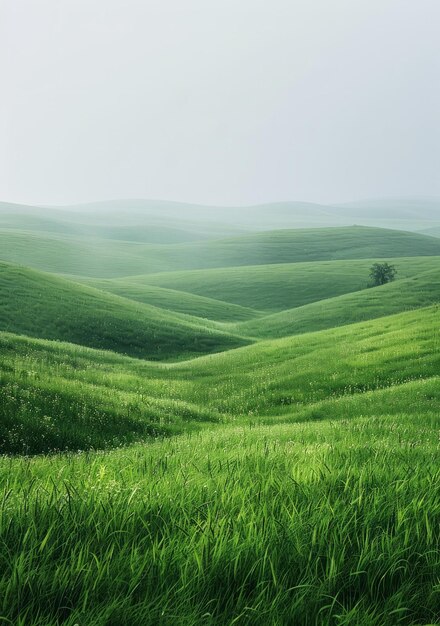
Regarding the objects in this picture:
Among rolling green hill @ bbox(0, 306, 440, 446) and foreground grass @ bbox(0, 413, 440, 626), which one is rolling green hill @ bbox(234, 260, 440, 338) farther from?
foreground grass @ bbox(0, 413, 440, 626)

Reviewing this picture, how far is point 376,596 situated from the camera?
110 inches

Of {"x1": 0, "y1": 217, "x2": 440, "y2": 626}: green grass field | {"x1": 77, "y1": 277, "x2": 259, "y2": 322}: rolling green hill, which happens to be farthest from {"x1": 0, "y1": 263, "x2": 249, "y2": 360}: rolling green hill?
{"x1": 77, "y1": 277, "x2": 259, "y2": 322}: rolling green hill

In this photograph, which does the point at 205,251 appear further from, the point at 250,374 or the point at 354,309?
the point at 250,374

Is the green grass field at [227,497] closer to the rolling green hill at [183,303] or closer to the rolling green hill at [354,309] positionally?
the rolling green hill at [354,309]

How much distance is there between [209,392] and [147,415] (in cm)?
881

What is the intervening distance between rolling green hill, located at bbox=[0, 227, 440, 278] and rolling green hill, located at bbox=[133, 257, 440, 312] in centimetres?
3051

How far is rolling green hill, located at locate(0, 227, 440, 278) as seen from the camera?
473ft

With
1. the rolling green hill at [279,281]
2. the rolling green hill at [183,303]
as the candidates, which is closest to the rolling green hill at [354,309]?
the rolling green hill at [183,303]

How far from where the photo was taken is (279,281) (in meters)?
108

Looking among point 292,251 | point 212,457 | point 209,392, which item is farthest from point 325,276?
point 212,457

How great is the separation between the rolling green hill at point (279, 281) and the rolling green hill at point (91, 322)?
126 feet

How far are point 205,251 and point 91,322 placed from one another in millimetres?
134115

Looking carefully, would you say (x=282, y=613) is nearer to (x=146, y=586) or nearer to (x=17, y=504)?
(x=146, y=586)

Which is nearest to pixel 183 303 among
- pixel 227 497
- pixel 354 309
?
pixel 354 309
